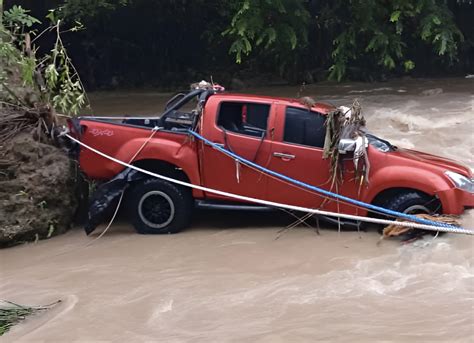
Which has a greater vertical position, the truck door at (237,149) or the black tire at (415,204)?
the truck door at (237,149)

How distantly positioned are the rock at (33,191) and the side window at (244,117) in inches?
83.2

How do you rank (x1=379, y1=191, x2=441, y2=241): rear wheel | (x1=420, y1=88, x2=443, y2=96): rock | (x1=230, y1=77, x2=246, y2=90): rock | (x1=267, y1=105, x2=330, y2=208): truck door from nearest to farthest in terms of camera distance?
(x1=379, y1=191, x2=441, y2=241): rear wheel → (x1=267, y1=105, x2=330, y2=208): truck door → (x1=420, y1=88, x2=443, y2=96): rock → (x1=230, y1=77, x2=246, y2=90): rock

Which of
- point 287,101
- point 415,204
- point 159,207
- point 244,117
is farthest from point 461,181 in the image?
point 159,207

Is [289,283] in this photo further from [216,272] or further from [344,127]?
[344,127]

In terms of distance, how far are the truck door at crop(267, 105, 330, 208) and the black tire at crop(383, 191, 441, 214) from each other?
0.77m

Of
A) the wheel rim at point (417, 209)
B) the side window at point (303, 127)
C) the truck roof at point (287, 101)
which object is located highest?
the truck roof at point (287, 101)

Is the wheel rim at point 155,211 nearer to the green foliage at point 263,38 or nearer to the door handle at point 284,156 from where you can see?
the door handle at point 284,156

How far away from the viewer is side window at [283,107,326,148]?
252 inches

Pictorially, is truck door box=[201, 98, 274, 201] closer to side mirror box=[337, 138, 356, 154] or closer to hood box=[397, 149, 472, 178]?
side mirror box=[337, 138, 356, 154]

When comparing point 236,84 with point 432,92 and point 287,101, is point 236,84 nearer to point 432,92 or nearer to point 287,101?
point 432,92

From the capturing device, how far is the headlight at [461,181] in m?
6.00

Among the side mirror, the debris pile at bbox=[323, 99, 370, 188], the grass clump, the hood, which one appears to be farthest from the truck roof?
the grass clump

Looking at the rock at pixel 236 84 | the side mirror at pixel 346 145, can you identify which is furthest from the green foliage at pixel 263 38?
the side mirror at pixel 346 145

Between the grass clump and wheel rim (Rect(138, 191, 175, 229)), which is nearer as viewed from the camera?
the grass clump
